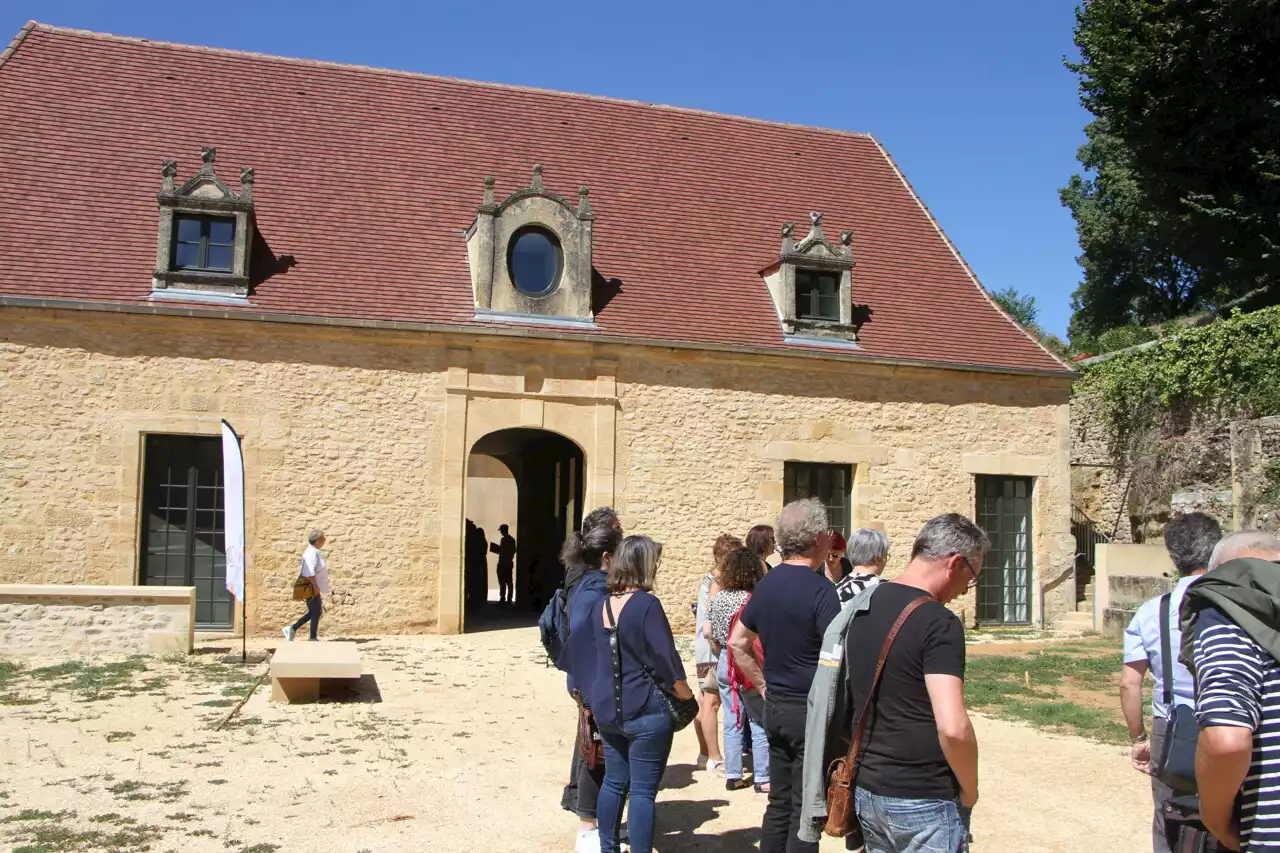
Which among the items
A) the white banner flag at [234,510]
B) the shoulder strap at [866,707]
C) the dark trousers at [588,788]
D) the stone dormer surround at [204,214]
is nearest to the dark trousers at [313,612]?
the white banner flag at [234,510]

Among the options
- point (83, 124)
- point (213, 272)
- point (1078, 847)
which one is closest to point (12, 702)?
point (213, 272)

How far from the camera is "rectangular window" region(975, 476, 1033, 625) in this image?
15969 millimetres

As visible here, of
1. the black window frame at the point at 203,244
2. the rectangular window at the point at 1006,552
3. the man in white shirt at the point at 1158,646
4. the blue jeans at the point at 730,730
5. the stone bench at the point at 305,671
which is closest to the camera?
the man in white shirt at the point at 1158,646

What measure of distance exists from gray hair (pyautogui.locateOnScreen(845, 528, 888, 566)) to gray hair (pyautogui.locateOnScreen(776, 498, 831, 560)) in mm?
738

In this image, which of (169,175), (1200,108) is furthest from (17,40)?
(1200,108)

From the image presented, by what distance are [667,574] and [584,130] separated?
7.16 metres

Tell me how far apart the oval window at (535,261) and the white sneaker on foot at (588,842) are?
32.4 ft

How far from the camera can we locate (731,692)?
21.4 ft

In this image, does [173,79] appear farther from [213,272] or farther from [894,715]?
[894,715]

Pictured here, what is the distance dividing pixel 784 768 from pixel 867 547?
3.95ft

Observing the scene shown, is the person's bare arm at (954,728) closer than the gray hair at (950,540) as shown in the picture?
Yes

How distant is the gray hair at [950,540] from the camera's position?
339cm

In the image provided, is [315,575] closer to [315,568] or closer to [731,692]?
[315,568]

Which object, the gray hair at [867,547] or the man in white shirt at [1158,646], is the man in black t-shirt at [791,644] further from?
the man in white shirt at [1158,646]
